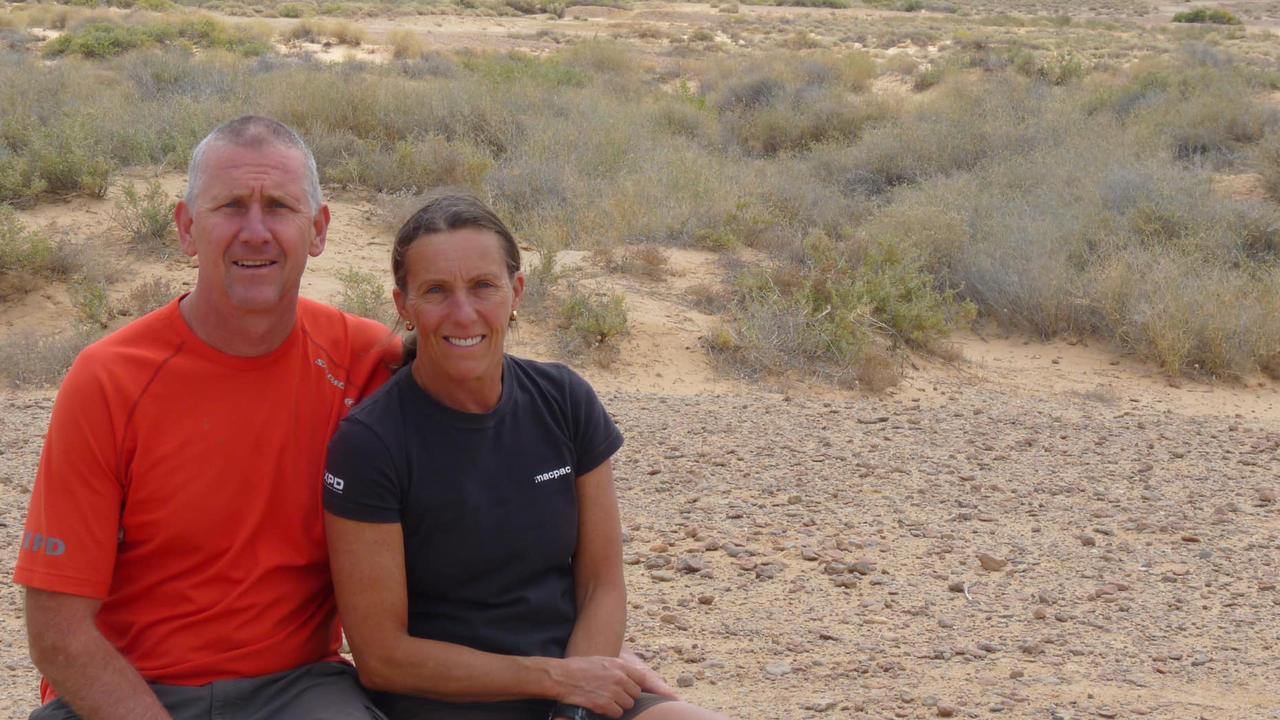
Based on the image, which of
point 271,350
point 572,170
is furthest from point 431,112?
point 271,350

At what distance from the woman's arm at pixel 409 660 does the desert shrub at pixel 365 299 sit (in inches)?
194

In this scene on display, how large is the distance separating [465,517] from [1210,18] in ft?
157

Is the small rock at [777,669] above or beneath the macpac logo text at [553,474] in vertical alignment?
beneath

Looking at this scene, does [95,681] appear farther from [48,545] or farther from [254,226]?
[254,226]

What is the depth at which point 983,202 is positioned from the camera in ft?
33.9

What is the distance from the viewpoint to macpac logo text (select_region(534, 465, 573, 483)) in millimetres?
2530

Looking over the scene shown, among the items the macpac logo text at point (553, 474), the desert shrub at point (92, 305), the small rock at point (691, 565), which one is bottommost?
the desert shrub at point (92, 305)

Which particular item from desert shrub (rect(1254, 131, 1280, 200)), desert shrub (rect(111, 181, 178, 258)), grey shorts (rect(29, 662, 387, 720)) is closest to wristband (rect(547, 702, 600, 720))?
grey shorts (rect(29, 662, 387, 720))

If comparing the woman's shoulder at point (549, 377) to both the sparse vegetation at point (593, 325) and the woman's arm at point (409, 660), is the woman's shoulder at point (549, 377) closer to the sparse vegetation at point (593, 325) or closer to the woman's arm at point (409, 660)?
the woman's arm at point (409, 660)

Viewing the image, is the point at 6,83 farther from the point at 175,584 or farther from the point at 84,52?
the point at 175,584

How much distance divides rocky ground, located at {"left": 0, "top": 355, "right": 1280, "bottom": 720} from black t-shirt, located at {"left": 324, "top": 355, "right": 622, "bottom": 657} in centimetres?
134

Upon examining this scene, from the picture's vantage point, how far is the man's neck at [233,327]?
2436 mm

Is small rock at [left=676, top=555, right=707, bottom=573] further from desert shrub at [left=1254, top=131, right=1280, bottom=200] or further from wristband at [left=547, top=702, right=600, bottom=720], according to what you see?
desert shrub at [left=1254, top=131, right=1280, bottom=200]

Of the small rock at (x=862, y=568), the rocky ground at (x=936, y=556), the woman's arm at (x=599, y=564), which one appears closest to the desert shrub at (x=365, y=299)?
the rocky ground at (x=936, y=556)
